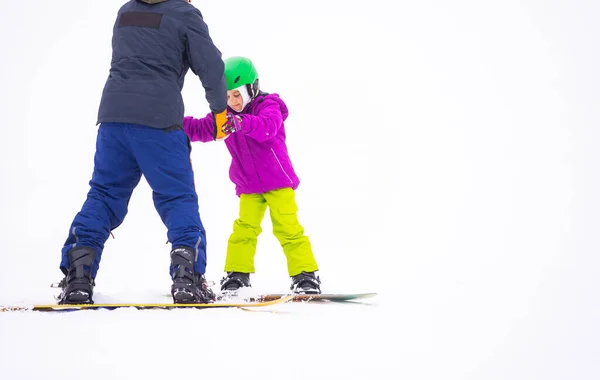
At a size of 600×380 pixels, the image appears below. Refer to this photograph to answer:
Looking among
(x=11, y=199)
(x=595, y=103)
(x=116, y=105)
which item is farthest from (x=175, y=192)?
(x=595, y=103)

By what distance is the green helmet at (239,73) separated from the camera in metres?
3.63

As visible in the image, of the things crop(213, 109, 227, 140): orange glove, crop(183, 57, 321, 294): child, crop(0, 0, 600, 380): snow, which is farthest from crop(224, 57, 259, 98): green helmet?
crop(0, 0, 600, 380): snow

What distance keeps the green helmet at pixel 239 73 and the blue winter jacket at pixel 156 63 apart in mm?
582

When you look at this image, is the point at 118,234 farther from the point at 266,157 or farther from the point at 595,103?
the point at 595,103

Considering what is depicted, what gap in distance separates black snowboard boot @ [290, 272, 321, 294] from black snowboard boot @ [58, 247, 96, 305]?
4.12ft

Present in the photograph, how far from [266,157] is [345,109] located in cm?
1514

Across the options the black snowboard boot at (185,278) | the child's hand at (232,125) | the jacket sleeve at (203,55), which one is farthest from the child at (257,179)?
the black snowboard boot at (185,278)

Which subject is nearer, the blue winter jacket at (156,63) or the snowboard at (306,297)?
the blue winter jacket at (156,63)

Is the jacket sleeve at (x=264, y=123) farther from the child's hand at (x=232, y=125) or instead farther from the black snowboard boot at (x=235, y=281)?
the black snowboard boot at (x=235, y=281)

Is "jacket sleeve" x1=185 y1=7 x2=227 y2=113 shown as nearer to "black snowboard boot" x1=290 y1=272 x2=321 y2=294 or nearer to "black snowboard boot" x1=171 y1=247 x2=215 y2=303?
"black snowboard boot" x1=171 y1=247 x2=215 y2=303

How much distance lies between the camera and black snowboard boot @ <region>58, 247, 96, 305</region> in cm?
271

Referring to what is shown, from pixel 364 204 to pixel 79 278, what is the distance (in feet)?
24.9

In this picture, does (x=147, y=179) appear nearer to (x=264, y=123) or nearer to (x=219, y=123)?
(x=219, y=123)

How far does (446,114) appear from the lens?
20609 millimetres
